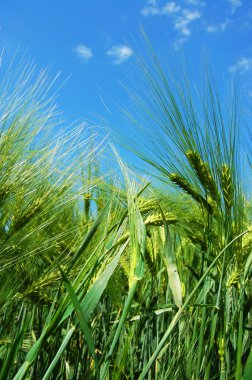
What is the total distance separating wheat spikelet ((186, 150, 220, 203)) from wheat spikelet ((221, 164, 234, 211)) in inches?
0.9

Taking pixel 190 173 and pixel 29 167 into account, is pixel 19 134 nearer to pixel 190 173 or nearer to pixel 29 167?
pixel 29 167

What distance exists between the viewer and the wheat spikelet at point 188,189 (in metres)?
1.32

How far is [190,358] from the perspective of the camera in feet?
4.09

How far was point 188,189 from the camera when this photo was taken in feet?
4.46

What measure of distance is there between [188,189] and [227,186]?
0.10 metres

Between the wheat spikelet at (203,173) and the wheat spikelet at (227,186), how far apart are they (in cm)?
2

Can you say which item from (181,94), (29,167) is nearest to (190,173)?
(181,94)

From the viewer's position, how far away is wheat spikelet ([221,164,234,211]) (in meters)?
1.31

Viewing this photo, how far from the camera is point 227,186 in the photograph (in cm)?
132

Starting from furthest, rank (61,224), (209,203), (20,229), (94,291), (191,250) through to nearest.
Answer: (191,250) → (61,224) → (209,203) → (20,229) → (94,291)

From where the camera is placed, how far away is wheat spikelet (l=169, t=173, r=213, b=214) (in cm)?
132

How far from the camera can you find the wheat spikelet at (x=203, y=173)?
1310 millimetres

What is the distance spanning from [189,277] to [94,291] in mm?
988

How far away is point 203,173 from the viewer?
1.32 m
